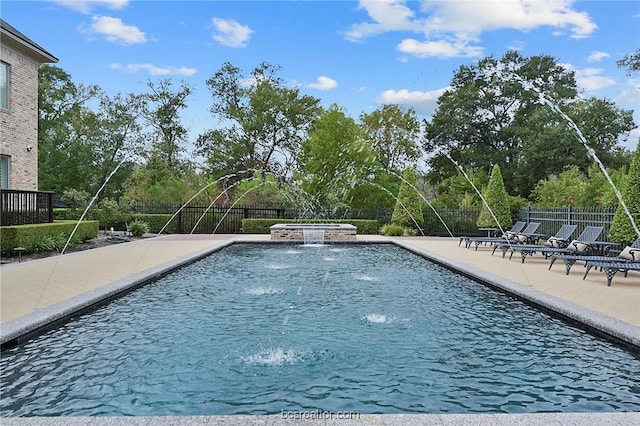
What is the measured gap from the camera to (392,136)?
40.5 meters

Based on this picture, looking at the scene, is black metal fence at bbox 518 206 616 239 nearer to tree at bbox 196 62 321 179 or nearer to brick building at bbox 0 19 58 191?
brick building at bbox 0 19 58 191

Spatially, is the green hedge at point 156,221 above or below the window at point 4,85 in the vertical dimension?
below

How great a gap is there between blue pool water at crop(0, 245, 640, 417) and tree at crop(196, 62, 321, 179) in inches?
1243

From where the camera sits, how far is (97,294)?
7.84m

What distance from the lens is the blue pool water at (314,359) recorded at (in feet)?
13.7

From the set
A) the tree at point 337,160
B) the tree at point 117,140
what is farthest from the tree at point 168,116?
the tree at point 337,160

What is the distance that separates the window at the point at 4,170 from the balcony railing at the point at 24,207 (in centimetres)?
183

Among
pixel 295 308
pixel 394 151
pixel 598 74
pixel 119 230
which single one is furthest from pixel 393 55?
pixel 295 308

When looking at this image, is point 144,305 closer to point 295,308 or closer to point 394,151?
point 295,308

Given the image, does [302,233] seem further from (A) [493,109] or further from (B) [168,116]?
(A) [493,109]

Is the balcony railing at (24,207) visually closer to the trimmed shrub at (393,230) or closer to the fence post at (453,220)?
the trimmed shrub at (393,230)

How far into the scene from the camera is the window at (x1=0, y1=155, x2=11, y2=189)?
679 inches

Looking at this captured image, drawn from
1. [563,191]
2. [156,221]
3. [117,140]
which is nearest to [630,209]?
[563,191]

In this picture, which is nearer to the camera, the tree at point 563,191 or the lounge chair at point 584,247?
the lounge chair at point 584,247
